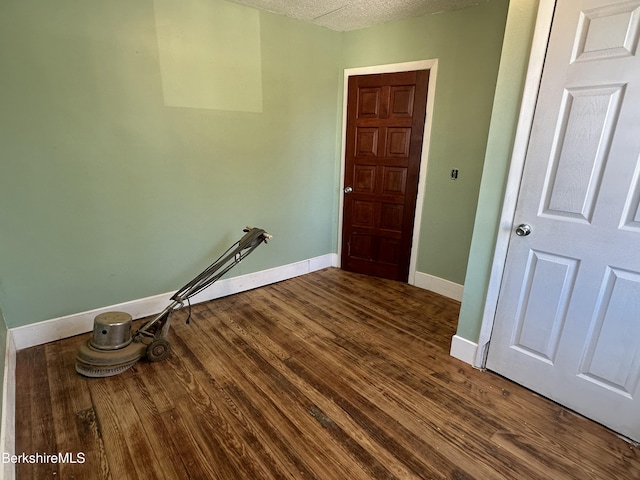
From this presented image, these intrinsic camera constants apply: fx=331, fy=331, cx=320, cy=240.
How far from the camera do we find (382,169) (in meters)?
3.45

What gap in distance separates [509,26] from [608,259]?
52.0 inches

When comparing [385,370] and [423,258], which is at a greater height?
[423,258]

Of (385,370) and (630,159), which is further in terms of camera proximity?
(385,370)

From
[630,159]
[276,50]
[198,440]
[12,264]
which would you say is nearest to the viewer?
[630,159]

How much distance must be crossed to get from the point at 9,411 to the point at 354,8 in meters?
3.53

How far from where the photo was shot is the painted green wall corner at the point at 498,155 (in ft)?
5.75

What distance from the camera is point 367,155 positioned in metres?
3.50

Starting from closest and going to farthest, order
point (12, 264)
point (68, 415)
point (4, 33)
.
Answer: point (68, 415), point (4, 33), point (12, 264)

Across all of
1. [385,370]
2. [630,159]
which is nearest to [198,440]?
[385,370]

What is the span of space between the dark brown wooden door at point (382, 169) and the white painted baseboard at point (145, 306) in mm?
616

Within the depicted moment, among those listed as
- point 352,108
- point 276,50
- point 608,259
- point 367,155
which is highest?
point 276,50

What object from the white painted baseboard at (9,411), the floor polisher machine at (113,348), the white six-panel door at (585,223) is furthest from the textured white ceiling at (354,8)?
the white painted baseboard at (9,411)

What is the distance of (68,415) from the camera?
5.71 ft

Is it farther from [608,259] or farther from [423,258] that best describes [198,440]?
[423,258]
